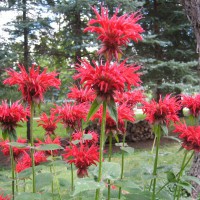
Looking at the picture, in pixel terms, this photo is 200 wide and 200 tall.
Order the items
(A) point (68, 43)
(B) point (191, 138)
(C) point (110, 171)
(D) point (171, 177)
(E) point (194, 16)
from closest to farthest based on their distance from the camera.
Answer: (C) point (110, 171)
(D) point (171, 177)
(B) point (191, 138)
(E) point (194, 16)
(A) point (68, 43)

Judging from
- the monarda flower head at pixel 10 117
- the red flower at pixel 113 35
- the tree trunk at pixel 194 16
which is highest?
the tree trunk at pixel 194 16

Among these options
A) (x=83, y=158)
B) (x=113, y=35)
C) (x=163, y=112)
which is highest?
(x=113, y=35)

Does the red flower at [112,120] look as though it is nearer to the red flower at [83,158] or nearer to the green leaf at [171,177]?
the red flower at [83,158]

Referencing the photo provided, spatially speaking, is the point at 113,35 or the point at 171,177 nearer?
the point at 113,35

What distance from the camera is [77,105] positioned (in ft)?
5.67

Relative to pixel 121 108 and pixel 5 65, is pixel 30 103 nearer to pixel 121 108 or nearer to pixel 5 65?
pixel 121 108

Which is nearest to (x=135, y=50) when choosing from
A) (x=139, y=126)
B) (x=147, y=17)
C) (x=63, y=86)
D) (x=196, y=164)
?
(x=147, y=17)

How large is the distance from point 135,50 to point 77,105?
946 centimetres

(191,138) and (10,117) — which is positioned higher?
(10,117)

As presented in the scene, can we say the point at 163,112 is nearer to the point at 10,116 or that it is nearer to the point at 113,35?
the point at 113,35

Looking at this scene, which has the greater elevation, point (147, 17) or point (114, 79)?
point (147, 17)

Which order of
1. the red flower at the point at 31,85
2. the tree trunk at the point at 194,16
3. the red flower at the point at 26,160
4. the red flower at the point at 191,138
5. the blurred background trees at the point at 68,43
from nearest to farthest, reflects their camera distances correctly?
the red flower at the point at 31,85 < the red flower at the point at 191,138 < the red flower at the point at 26,160 < the tree trunk at the point at 194,16 < the blurred background trees at the point at 68,43

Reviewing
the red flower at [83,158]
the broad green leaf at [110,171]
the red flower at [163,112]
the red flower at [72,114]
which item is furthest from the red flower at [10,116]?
the red flower at [163,112]

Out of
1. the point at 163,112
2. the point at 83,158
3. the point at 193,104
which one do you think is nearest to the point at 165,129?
the point at 163,112
